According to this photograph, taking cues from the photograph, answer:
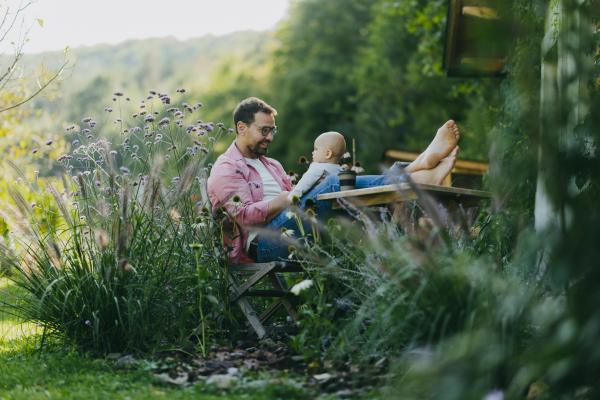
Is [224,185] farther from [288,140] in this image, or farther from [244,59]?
[244,59]

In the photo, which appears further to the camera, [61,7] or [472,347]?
[61,7]

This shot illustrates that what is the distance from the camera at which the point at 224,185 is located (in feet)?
11.7

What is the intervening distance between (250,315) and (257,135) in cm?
135

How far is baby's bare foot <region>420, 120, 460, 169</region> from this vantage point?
329 centimetres

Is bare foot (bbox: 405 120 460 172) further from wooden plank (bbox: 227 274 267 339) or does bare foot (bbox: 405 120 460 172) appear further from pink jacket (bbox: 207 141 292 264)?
wooden plank (bbox: 227 274 267 339)

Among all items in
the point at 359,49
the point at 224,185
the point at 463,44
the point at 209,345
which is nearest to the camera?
the point at 209,345

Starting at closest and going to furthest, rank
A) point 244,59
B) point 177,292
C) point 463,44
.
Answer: point 177,292 → point 463,44 → point 244,59

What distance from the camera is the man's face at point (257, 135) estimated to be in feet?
12.9

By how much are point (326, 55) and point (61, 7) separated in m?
26.0

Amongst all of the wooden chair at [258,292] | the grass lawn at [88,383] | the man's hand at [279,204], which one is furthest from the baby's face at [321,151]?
the grass lawn at [88,383]

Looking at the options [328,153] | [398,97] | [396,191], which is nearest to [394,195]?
[396,191]

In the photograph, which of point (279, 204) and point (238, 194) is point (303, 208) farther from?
point (238, 194)

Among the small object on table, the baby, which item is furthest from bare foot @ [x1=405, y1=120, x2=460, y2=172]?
the baby

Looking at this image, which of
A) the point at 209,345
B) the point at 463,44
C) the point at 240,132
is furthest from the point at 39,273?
the point at 463,44
